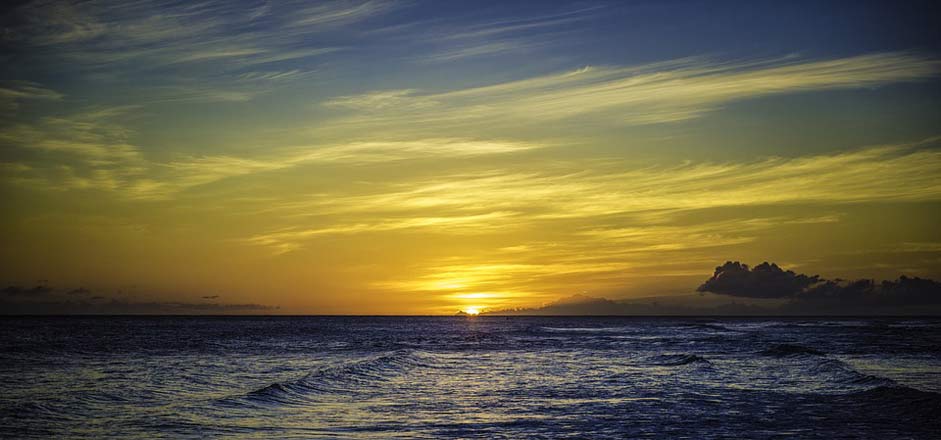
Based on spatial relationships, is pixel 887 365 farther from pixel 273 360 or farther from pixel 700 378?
pixel 273 360

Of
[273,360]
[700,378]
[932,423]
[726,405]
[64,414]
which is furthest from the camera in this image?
[273,360]

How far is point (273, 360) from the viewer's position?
187ft

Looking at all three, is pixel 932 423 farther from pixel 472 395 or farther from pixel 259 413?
pixel 259 413

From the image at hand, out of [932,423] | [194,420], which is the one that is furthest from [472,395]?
[932,423]

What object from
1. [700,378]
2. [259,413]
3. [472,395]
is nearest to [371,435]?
[259,413]

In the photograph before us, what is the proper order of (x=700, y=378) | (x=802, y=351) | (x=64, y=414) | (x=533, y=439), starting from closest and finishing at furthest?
(x=533, y=439), (x=64, y=414), (x=700, y=378), (x=802, y=351)

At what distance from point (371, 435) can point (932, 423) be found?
59.3 ft

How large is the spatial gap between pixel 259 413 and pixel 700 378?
23679mm

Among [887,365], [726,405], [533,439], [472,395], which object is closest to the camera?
[533,439]

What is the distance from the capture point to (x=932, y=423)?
83.3 ft

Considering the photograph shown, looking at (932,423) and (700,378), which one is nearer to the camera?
(932,423)

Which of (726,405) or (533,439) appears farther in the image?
(726,405)

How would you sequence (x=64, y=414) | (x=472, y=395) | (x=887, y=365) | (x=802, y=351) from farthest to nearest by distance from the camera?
1. (x=802, y=351)
2. (x=887, y=365)
3. (x=472, y=395)
4. (x=64, y=414)

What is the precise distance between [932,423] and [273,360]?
43406 mm
